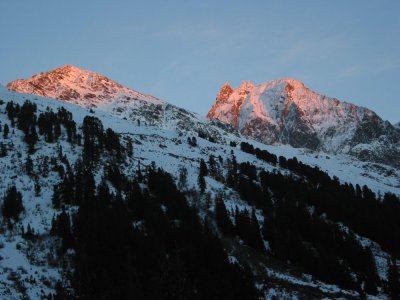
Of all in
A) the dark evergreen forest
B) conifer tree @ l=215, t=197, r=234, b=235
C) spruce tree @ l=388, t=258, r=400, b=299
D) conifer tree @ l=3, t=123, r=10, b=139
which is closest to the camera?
the dark evergreen forest

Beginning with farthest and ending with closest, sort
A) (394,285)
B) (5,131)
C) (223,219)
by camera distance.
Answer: (5,131)
(223,219)
(394,285)

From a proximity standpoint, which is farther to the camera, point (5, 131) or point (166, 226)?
point (5, 131)

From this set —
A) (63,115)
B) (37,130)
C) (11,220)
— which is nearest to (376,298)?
(11,220)

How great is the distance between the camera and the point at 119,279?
45.2 metres

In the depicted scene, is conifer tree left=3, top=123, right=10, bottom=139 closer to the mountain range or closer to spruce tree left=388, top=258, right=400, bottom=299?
the mountain range

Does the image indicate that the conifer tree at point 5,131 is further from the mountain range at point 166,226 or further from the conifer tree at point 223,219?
the conifer tree at point 223,219

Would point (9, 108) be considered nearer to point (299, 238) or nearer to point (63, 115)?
point (63, 115)

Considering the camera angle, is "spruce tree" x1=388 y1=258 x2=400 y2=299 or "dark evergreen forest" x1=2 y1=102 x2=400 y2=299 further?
"spruce tree" x1=388 y1=258 x2=400 y2=299

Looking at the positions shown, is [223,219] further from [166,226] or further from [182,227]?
[166,226]

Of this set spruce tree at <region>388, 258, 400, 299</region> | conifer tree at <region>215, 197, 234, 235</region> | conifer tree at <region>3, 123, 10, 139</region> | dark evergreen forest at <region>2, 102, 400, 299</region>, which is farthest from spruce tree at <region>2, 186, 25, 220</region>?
spruce tree at <region>388, 258, 400, 299</region>

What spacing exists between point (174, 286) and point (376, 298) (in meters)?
23.8

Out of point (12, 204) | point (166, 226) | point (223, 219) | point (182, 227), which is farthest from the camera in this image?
point (223, 219)

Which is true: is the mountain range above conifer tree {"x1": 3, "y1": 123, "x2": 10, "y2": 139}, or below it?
below

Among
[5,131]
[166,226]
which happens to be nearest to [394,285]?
[166,226]
